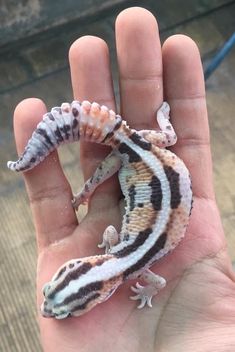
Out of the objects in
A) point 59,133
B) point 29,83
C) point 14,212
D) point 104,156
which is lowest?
point 14,212

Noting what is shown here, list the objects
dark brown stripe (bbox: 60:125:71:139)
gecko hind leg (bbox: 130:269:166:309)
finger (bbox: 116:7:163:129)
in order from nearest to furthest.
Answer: gecko hind leg (bbox: 130:269:166:309)
dark brown stripe (bbox: 60:125:71:139)
finger (bbox: 116:7:163:129)

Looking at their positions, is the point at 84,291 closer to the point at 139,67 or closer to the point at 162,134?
the point at 162,134

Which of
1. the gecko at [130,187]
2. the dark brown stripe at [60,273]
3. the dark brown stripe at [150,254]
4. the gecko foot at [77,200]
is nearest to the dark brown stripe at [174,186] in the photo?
the gecko at [130,187]

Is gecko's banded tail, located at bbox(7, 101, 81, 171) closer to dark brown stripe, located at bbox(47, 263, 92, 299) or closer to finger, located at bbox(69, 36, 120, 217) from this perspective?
finger, located at bbox(69, 36, 120, 217)

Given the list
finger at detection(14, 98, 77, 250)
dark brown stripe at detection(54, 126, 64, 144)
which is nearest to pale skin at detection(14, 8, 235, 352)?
finger at detection(14, 98, 77, 250)

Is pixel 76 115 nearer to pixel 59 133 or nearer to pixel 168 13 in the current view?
pixel 59 133

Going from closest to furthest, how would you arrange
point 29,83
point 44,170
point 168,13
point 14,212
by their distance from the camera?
point 44,170 < point 14,212 < point 29,83 < point 168,13

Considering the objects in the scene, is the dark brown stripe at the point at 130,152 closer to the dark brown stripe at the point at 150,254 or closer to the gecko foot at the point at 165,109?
the gecko foot at the point at 165,109

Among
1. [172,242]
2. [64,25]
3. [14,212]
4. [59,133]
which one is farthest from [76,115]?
[64,25]
